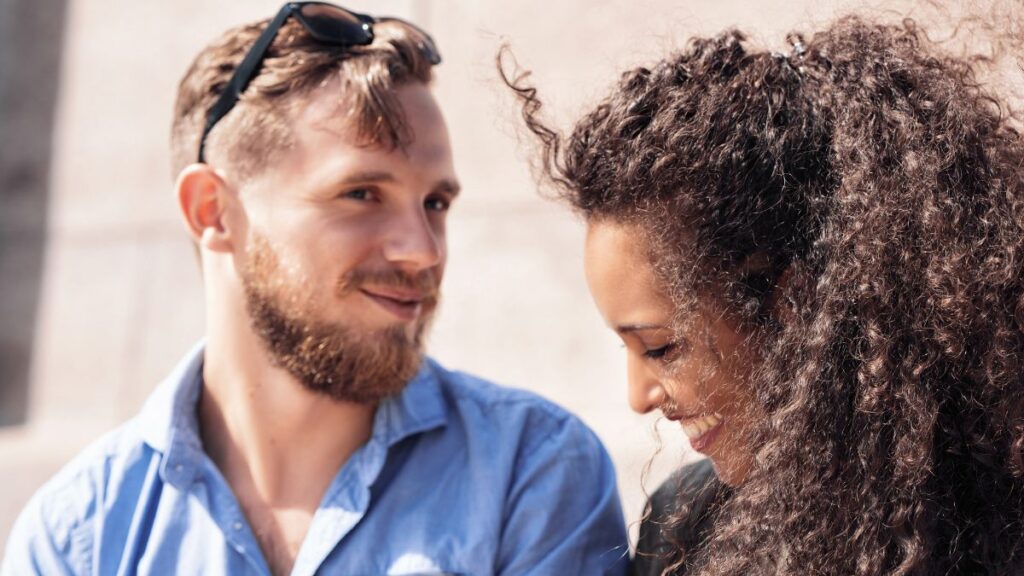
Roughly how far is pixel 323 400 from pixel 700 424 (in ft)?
3.36

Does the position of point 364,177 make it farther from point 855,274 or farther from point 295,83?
point 855,274

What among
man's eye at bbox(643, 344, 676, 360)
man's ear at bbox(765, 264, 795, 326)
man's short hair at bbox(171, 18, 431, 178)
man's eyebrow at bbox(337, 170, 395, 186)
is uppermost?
→ man's short hair at bbox(171, 18, 431, 178)

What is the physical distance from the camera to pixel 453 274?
4.18m

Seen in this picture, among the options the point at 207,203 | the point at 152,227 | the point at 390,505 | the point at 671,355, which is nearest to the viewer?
the point at 671,355

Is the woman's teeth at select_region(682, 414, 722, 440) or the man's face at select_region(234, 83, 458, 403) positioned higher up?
the man's face at select_region(234, 83, 458, 403)

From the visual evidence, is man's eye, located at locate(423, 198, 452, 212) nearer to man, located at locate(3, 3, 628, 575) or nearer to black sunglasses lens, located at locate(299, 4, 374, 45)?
man, located at locate(3, 3, 628, 575)

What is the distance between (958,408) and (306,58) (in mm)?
1656

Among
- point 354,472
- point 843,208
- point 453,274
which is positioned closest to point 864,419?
point 843,208

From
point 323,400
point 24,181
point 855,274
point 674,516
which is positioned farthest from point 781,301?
point 24,181

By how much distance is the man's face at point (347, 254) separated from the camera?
2.50m

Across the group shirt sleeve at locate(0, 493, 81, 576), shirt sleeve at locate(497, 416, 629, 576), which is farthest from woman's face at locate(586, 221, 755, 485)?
shirt sleeve at locate(0, 493, 81, 576)

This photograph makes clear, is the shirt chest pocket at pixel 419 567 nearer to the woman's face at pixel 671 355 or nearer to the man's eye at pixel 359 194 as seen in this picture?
the woman's face at pixel 671 355

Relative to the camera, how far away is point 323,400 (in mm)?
2574

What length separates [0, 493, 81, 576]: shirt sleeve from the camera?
2.31m
